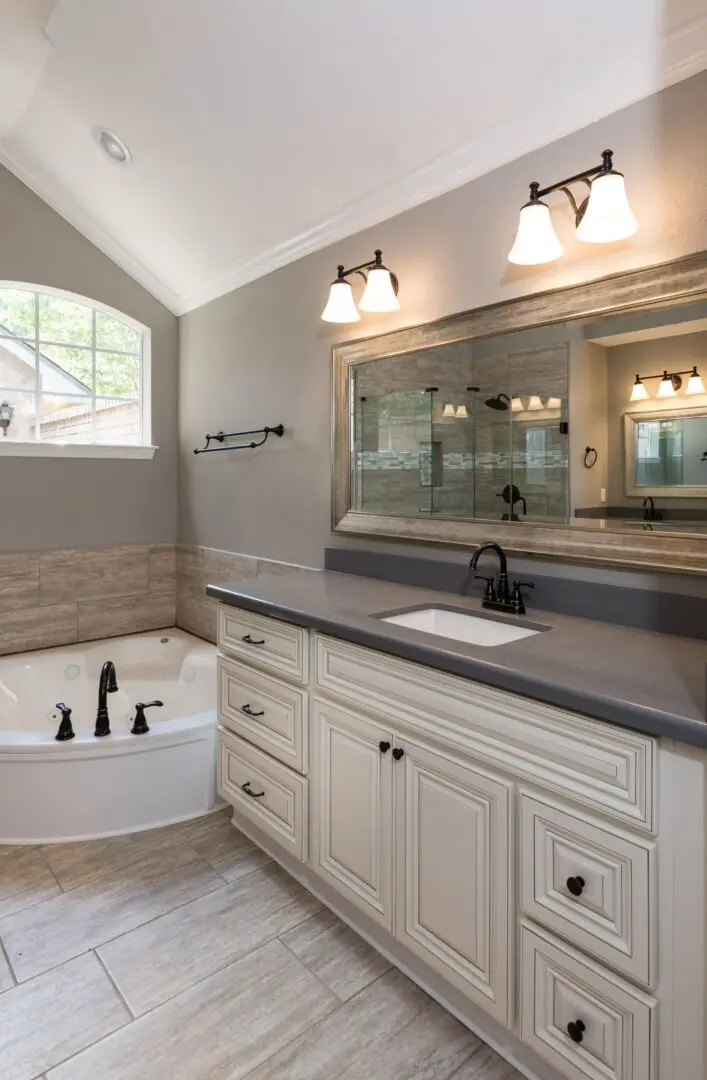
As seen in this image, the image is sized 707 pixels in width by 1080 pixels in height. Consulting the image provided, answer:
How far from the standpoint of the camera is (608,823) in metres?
1.16

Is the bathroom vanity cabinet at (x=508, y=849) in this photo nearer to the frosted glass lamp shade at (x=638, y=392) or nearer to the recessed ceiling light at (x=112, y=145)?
the frosted glass lamp shade at (x=638, y=392)

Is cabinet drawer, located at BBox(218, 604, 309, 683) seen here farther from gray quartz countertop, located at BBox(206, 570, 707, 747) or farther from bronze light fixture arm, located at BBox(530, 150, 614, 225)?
bronze light fixture arm, located at BBox(530, 150, 614, 225)

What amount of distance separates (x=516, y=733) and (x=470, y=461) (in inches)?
41.3

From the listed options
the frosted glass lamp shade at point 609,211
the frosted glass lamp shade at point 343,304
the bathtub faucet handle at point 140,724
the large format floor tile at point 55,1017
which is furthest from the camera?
the bathtub faucet handle at point 140,724

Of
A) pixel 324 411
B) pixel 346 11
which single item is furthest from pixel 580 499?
pixel 346 11

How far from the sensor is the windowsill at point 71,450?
3266 mm

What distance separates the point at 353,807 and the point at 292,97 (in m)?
2.28

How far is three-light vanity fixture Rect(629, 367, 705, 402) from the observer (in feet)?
5.13

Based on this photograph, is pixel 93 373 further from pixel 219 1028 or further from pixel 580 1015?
pixel 580 1015

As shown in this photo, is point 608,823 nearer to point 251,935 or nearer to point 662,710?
point 662,710

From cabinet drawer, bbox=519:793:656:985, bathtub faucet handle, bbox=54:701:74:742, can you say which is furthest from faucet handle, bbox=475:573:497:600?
bathtub faucet handle, bbox=54:701:74:742

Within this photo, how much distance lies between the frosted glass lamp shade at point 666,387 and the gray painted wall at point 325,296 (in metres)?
0.30

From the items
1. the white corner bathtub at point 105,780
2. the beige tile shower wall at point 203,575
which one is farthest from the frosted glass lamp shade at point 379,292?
the white corner bathtub at point 105,780

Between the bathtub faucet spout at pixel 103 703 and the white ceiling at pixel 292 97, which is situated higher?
the white ceiling at pixel 292 97
